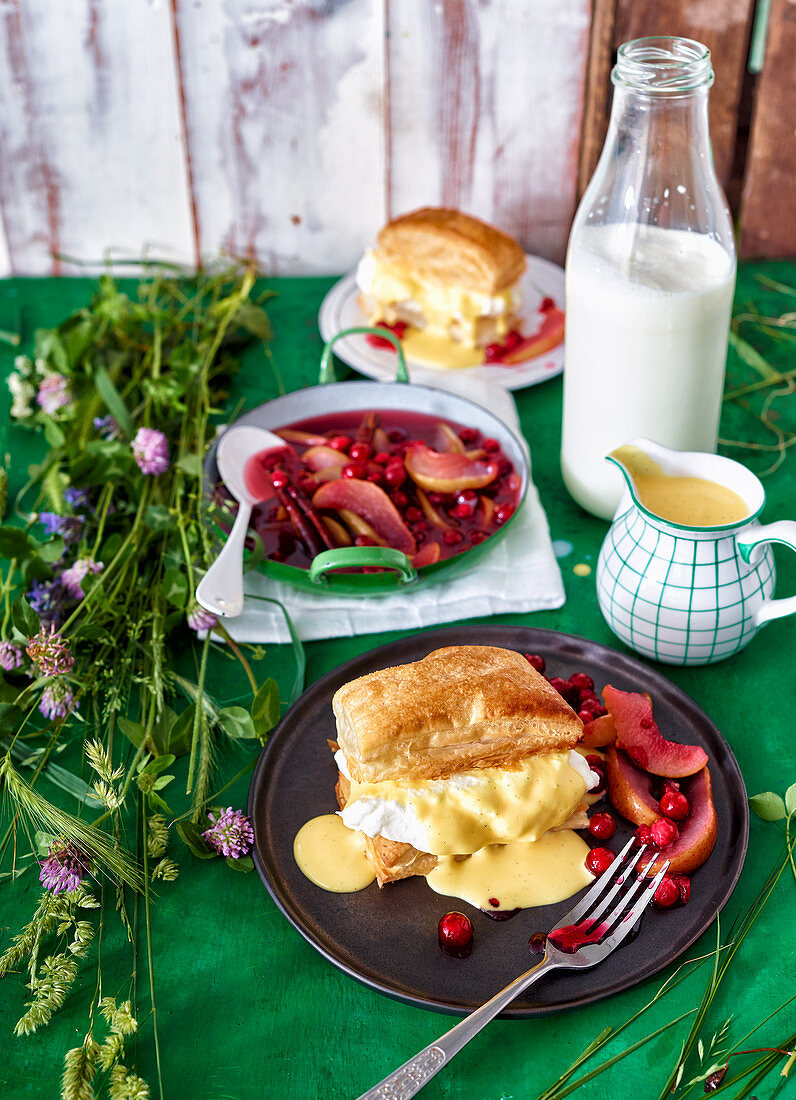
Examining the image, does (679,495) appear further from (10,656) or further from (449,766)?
(10,656)

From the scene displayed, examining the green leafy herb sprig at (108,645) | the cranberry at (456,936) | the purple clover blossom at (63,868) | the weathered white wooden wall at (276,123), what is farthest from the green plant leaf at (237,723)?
the weathered white wooden wall at (276,123)

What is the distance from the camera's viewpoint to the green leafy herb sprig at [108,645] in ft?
3.58

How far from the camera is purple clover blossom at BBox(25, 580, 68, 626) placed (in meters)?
1.43

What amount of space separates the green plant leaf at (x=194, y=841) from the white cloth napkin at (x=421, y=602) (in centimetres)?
36

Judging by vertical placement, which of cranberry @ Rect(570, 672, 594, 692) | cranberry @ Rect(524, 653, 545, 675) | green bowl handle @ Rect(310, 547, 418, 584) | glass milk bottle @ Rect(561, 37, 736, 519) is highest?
glass milk bottle @ Rect(561, 37, 736, 519)

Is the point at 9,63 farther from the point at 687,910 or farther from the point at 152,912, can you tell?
the point at 687,910

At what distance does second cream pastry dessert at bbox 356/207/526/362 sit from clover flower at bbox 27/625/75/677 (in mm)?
1046

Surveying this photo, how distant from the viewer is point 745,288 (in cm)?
220

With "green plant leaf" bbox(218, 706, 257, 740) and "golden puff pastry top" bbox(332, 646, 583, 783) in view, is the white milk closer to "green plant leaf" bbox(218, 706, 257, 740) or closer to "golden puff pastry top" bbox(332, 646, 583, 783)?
"golden puff pastry top" bbox(332, 646, 583, 783)

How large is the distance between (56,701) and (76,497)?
1.49 ft

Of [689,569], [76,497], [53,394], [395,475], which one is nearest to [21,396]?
[53,394]

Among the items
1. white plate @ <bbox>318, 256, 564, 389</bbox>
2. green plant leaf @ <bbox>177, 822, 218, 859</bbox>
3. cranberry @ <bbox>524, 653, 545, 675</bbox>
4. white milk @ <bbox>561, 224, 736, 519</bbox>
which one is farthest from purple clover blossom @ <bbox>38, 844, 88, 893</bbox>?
white plate @ <bbox>318, 256, 564, 389</bbox>

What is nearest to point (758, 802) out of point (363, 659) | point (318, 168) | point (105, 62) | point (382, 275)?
point (363, 659)

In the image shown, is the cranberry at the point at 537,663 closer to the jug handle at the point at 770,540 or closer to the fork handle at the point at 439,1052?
the jug handle at the point at 770,540
